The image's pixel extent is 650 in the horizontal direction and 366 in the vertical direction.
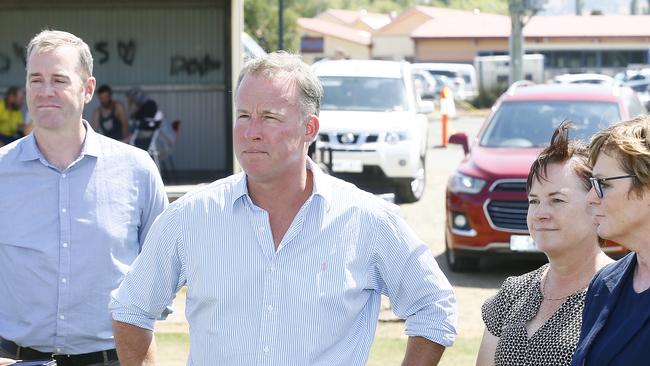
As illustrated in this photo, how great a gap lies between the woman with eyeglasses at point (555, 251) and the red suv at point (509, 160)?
253 inches

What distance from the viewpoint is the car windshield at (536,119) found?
473 inches

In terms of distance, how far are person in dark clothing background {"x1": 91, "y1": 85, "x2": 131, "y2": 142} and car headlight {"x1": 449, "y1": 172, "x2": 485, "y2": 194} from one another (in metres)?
6.18

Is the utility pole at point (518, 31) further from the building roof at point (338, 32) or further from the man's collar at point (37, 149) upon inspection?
the building roof at point (338, 32)

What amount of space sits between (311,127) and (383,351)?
5264mm

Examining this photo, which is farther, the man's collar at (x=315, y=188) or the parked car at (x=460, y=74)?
the parked car at (x=460, y=74)

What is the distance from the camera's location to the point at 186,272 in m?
3.74

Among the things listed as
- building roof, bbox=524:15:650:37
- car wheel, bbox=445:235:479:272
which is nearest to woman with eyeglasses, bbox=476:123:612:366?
car wheel, bbox=445:235:479:272

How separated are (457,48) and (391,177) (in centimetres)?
6143

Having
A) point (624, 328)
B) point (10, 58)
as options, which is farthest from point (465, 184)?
point (10, 58)

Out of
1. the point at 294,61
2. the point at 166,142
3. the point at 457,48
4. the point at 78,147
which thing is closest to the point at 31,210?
the point at 78,147

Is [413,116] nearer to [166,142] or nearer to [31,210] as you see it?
[166,142]

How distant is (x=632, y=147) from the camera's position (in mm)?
3129

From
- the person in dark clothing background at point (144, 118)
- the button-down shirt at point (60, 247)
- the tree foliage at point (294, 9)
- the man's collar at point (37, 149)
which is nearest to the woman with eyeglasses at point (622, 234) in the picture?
the tree foliage at point (294, 9)

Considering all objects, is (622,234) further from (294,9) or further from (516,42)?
(294,9)
